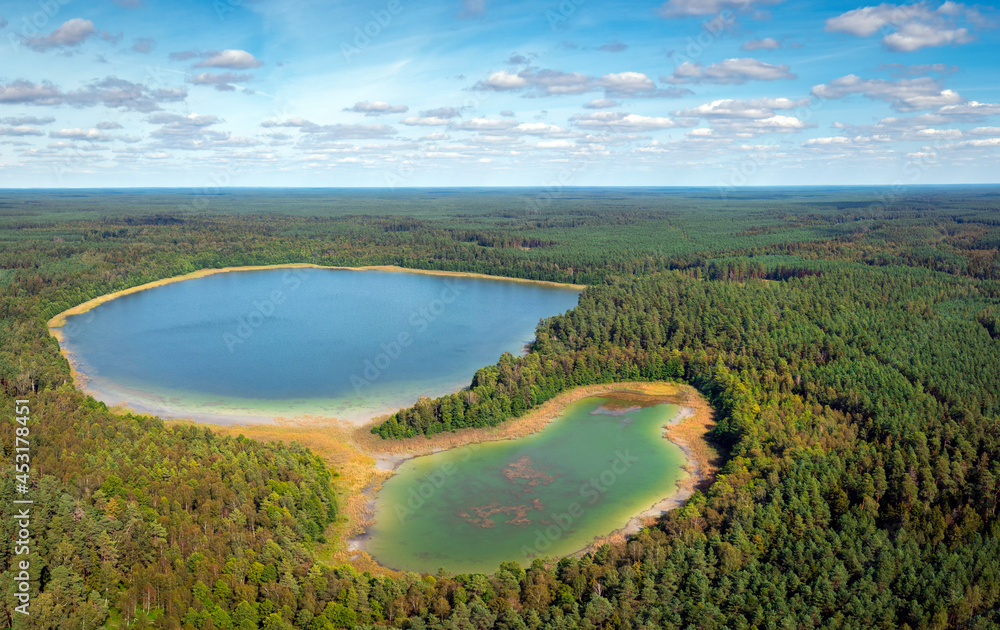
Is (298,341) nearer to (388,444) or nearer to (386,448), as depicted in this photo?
(388,444)

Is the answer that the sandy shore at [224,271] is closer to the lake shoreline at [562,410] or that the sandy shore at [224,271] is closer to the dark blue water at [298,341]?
the dark blue water at [298,341]

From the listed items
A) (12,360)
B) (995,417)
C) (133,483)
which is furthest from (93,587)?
(995,417)

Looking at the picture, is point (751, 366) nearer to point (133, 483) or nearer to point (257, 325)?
point (133, 483)

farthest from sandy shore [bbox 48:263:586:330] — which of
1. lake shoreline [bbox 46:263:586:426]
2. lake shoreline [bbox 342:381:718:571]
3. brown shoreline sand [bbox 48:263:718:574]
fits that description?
lake shoreline [bbox 342:381:718:571]

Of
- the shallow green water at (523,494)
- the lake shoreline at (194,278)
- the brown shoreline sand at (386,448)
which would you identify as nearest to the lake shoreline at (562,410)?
the brown shoreline sand at (386,448)

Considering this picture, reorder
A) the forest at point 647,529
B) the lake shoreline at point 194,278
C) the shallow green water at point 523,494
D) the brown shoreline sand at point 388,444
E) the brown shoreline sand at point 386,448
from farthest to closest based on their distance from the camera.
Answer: the lake shoreline at point 194,278 < the brown shoreline sand at point 388,444 < the brown shoreline sand at point 386,448 < the shallow green water at point 523,494 < the forest at point 647,529

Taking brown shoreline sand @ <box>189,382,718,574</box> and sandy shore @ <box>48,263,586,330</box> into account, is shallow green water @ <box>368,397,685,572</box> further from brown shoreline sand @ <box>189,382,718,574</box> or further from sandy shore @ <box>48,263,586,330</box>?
sandy shore @ <box>48,263,586,330</box>
